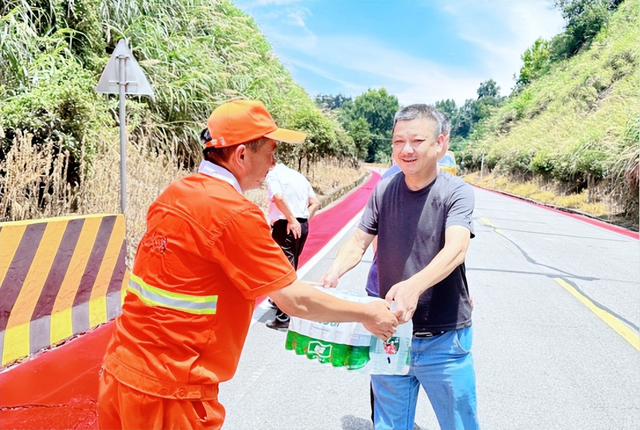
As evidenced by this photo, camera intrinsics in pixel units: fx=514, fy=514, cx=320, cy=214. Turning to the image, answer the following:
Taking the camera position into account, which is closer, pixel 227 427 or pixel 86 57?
pixel 227 427

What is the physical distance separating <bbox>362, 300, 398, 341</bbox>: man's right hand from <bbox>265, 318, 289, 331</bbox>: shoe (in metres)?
3.46

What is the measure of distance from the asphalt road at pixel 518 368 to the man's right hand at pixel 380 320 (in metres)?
1.64

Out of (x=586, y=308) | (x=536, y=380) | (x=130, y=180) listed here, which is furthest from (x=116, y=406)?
(x=130, y=180)

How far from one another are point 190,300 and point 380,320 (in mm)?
790

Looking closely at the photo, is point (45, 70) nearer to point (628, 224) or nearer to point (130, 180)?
point (130, 180)

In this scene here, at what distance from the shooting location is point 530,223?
1694cm

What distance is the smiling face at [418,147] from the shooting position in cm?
242

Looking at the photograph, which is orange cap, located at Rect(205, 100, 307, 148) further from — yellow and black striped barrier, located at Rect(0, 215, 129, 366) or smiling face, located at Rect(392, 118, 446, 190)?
yellow and black striped barrier, located at Rect(0, 215, 129, 366)

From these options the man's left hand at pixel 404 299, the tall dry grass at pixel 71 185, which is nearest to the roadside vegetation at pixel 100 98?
the tall dry grass at pixel 71 185

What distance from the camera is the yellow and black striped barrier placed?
13.7ft

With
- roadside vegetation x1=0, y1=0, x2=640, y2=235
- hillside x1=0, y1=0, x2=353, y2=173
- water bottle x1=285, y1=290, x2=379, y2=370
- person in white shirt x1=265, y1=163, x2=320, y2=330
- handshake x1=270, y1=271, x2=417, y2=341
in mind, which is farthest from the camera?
hillside x1=0, y1=0, x2=353, y2=173

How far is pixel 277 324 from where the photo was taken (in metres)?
5.55

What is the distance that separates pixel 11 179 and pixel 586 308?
→ 7161mm

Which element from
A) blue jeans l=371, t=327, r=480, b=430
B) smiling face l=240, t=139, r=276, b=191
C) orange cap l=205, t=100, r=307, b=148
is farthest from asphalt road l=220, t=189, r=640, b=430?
orange cap l=205, t=100, r=307, b=148
